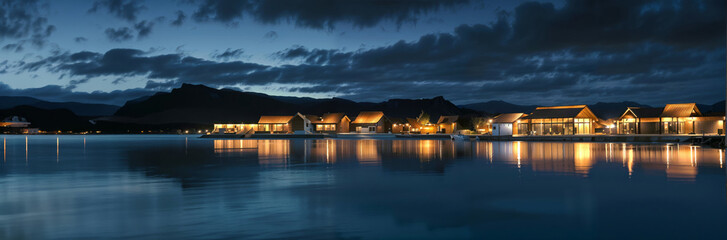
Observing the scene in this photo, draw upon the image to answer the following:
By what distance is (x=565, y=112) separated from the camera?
7006 centimetres

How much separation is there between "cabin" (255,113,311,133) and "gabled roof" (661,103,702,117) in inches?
2519

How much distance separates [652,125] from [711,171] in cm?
5245

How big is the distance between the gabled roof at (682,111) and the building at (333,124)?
195 ft

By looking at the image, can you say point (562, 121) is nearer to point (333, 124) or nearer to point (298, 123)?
point (333, 124)

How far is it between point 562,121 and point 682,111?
45.6 feet

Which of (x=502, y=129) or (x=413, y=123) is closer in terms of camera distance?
(x=502, y=129)

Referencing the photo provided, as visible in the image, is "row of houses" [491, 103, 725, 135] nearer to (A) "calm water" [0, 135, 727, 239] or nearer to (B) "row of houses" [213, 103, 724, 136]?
(B) "row of houses" [213, 103, 724, 136]

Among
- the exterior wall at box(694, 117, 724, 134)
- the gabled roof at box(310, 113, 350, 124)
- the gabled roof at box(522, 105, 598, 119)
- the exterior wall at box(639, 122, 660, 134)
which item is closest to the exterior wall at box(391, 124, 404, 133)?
the gabled roof at box(310, 113, 350, 124)

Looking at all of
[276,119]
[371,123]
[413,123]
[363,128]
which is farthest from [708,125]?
[276,119]

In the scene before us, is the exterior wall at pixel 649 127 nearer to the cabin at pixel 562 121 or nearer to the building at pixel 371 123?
the cabin at pixel 562 121

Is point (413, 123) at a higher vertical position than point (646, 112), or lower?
lower

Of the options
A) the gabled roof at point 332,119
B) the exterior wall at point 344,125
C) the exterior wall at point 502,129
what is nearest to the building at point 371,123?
the exterior wall at point 344,125

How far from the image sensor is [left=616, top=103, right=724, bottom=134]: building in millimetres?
63581

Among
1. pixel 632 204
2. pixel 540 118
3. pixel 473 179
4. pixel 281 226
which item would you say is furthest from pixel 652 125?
pixel 281 226
